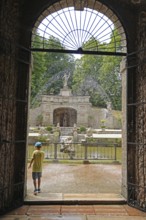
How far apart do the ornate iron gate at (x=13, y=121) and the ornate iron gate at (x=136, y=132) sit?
2.44 meters

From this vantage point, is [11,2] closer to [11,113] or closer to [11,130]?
[11,113]

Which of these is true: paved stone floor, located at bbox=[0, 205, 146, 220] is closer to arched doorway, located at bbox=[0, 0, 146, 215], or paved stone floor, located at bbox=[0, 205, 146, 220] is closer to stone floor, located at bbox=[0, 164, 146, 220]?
stone floor, located at bbox=[0, 164, 146, 220]

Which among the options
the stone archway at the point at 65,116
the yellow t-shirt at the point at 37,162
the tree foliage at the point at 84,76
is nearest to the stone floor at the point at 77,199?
the yellow t-shirt at the point at 37,162

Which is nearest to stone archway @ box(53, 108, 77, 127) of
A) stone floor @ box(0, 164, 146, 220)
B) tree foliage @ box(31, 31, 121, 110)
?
tree foliage @ box(31, 31, 121, 110)

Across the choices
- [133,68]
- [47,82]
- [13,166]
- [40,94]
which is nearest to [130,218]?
[13,166]

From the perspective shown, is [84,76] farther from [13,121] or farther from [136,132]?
[13,121]

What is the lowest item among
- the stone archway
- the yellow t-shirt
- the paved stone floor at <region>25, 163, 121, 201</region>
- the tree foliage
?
the paved stone floor at <region>25, 163, 121, 201</region>

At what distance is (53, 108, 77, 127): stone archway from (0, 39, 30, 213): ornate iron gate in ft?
82.8

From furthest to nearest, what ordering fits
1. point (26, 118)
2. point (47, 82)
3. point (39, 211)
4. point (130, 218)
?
point (47, 82), point (26, 118), point (39, 211), point (130, 218)

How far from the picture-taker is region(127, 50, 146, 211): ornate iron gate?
192 inches

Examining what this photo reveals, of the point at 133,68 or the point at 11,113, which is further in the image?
the point at 133,68

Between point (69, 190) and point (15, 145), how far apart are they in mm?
1941

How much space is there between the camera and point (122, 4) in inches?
216

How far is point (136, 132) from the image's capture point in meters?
5.19
